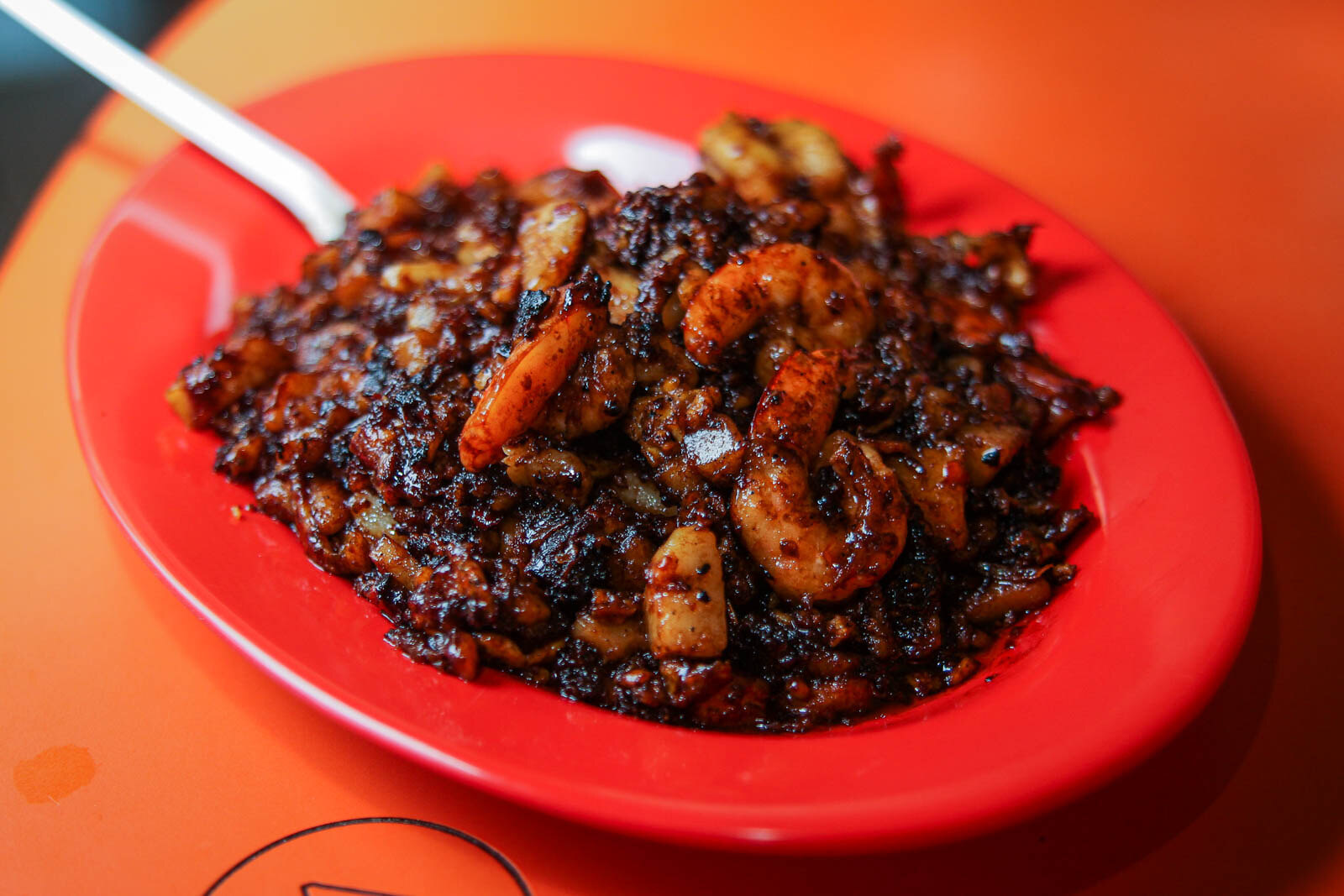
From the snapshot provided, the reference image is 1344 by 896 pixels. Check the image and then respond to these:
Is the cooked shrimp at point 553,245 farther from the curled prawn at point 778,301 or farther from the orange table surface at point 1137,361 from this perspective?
the orange table surface at point 1137,361

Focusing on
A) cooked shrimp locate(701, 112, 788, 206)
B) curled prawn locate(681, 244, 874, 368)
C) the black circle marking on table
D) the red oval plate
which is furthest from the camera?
cooked shrimp locate(701, 112, 788, 206)

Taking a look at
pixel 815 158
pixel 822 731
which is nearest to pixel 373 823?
pixel 822 731

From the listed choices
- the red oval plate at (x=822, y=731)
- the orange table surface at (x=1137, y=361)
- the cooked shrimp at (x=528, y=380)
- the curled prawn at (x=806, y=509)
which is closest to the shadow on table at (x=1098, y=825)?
the orange table surface at (x=1137, y=361)

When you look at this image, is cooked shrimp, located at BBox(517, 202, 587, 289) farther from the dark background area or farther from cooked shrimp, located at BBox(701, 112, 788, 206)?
the dark background area

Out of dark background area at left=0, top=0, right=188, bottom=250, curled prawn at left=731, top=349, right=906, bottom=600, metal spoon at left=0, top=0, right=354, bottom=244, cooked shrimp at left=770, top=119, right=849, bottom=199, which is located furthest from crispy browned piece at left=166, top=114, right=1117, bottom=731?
dark background area at left=0, top=0, right=188, bottom=250

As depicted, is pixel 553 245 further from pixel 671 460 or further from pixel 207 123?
pixel 207 123

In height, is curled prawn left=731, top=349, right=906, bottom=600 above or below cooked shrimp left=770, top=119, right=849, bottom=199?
below

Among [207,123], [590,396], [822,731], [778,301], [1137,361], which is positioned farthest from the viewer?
[207,123]
